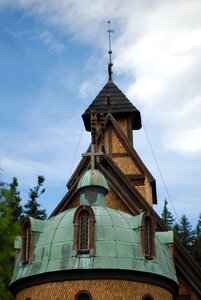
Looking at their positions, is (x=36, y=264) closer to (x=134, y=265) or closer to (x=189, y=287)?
(x=134, y=265)

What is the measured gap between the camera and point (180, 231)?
52.9 m

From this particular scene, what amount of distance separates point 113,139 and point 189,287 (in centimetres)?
1035

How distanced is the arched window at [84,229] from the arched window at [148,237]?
5.91ft

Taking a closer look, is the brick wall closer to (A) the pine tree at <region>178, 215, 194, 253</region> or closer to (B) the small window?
(B) the small window

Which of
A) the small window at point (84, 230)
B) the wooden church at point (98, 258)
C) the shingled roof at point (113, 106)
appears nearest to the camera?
the wooden church at point (98, 258)

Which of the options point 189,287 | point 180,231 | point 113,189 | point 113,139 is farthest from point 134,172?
point 180,231

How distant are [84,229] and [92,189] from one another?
8.63 ft

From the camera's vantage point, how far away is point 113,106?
116 ft

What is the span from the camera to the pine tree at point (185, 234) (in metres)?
47.9

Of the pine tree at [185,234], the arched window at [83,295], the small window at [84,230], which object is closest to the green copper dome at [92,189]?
the small window at [84,230]

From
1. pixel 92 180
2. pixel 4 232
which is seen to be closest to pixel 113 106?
pixel 92 180

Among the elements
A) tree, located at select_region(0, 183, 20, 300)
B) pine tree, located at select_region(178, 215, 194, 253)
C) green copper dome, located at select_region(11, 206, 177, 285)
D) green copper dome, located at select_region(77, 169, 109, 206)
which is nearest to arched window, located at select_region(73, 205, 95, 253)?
green copper dome, located at select_region(11, 206, 177, 285)

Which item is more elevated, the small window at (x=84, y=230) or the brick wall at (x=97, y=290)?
the small window at (x=84, y=230)

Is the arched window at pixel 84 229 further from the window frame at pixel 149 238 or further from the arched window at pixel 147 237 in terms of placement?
the arched window at pixel 147 237
